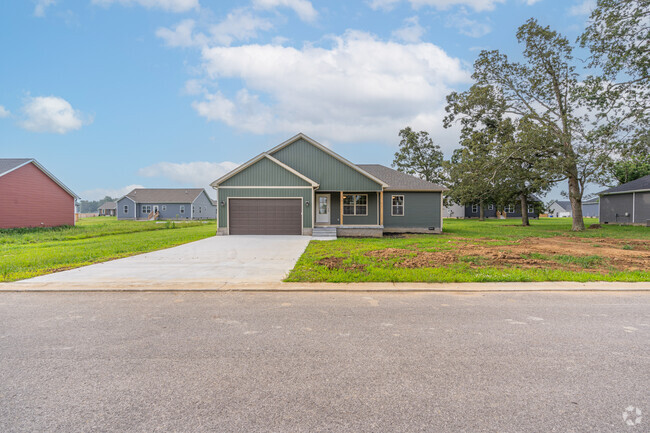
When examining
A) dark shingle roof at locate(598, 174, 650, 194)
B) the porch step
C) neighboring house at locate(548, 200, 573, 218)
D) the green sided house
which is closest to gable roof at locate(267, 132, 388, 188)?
the green sided house

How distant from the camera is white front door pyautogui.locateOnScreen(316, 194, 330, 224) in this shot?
20.8 meters

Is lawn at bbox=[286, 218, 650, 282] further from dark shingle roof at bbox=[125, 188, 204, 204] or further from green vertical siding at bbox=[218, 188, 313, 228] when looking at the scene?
dark shingle roof at bbox=[125, 188, 204, 204]

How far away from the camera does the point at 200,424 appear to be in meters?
2.24

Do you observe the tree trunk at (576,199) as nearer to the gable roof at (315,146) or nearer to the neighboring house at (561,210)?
the gable roof at (315,146)

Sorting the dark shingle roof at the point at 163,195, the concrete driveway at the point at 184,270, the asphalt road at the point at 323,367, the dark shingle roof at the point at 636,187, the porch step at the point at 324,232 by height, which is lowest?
the asphalt road at the point at 323,367

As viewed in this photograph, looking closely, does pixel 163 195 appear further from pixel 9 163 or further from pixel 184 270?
pixel 184 270

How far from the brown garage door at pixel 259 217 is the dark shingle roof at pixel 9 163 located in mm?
17693

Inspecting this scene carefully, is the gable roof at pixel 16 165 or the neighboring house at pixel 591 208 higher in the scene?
the gable roof at pixel 16 165

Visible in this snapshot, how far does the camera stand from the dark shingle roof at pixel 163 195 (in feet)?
171

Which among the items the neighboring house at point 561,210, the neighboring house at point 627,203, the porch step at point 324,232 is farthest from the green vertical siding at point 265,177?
the neighboring house at point 561,210

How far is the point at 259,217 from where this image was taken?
19.0 meters

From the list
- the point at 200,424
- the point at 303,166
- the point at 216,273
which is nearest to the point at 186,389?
the point at 200,424

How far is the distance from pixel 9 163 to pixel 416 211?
99.4ft

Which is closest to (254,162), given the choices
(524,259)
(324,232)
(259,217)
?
(259,217)
